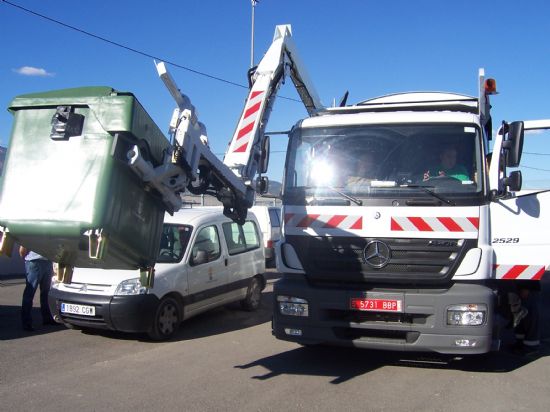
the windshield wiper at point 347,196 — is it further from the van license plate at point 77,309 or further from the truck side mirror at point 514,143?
the van license plate at point 77,309

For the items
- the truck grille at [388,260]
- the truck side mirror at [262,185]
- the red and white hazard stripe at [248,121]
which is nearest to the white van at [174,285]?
Answer: the truck side mirror at [262,185]

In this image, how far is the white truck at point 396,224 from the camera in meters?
5.29

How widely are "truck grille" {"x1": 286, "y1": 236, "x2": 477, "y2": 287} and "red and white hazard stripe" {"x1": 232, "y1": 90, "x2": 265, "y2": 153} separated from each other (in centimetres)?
143

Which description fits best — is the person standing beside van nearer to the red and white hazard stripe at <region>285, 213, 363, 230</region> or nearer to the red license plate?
the red and white hazard stripe at <region>285, 213, 363, 230</region>

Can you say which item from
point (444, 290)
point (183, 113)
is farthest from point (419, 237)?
point (183, 113)

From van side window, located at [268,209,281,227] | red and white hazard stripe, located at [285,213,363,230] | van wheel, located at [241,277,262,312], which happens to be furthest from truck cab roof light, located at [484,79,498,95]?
van side window, located at [268,209,281,227]

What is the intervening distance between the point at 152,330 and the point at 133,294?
0.56m

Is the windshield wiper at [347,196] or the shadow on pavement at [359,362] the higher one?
the windshield wiper at [347,196]

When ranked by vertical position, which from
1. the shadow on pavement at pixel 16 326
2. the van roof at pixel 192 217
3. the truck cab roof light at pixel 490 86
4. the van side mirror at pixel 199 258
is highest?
the truck cab roof light at pixel 490 86

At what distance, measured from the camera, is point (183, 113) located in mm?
4711

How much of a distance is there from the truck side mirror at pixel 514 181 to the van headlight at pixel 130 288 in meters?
4.63

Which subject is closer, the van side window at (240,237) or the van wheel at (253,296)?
the van side window at (240,237)

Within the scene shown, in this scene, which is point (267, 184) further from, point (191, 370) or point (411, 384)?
point (411, 384)

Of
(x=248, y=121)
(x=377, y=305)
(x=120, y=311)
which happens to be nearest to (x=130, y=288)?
(x=120, y=311)
